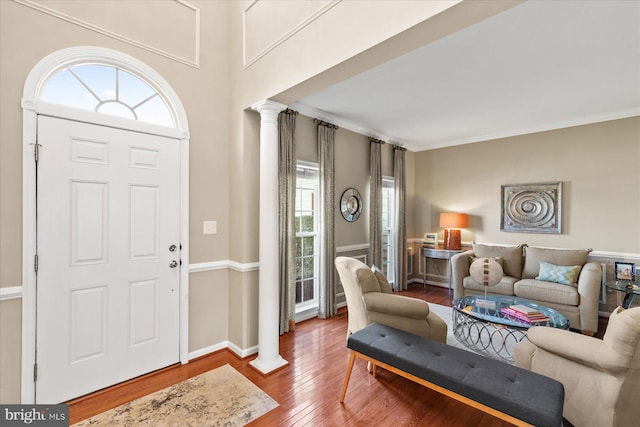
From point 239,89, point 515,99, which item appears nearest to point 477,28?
point 515,99

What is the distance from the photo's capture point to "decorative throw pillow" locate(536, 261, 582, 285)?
12.0 feet

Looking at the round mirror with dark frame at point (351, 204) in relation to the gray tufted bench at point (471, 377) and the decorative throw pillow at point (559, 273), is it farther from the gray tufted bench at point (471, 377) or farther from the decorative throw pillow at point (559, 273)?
the decorative throw pillow at point (559, 273)

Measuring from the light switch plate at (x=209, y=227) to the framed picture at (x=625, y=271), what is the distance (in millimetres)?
5070

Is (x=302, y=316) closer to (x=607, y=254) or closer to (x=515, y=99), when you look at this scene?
(x=515, y=99)

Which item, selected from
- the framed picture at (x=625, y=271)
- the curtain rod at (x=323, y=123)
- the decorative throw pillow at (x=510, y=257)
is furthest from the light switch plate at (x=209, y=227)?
the framed picture at (x=625, y=271)

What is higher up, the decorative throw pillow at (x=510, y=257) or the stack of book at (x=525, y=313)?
the decorative throw pillow at (x=510, y=257)

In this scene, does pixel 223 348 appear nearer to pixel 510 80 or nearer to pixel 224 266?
pixel 224 266

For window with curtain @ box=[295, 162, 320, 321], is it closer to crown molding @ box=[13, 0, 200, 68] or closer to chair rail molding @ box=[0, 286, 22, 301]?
crown molding @ box=[13, 0, 200, 68]

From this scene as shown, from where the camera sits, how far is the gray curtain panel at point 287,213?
133 inches

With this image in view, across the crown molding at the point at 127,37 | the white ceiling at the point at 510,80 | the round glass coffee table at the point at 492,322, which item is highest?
the crown molding at the point at 127,37

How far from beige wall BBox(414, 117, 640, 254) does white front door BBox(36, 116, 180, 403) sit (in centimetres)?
485

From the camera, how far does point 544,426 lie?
1351 mm

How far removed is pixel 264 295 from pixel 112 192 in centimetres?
154

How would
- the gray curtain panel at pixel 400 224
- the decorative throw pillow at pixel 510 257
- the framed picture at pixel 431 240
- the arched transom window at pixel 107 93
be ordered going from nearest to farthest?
the arched transom window at pixel 107 93 < the decorative throw pillow at pixel 510 257 < the gray curtain panel at pixel 400 224 < the framed picture at pixel 431 240
